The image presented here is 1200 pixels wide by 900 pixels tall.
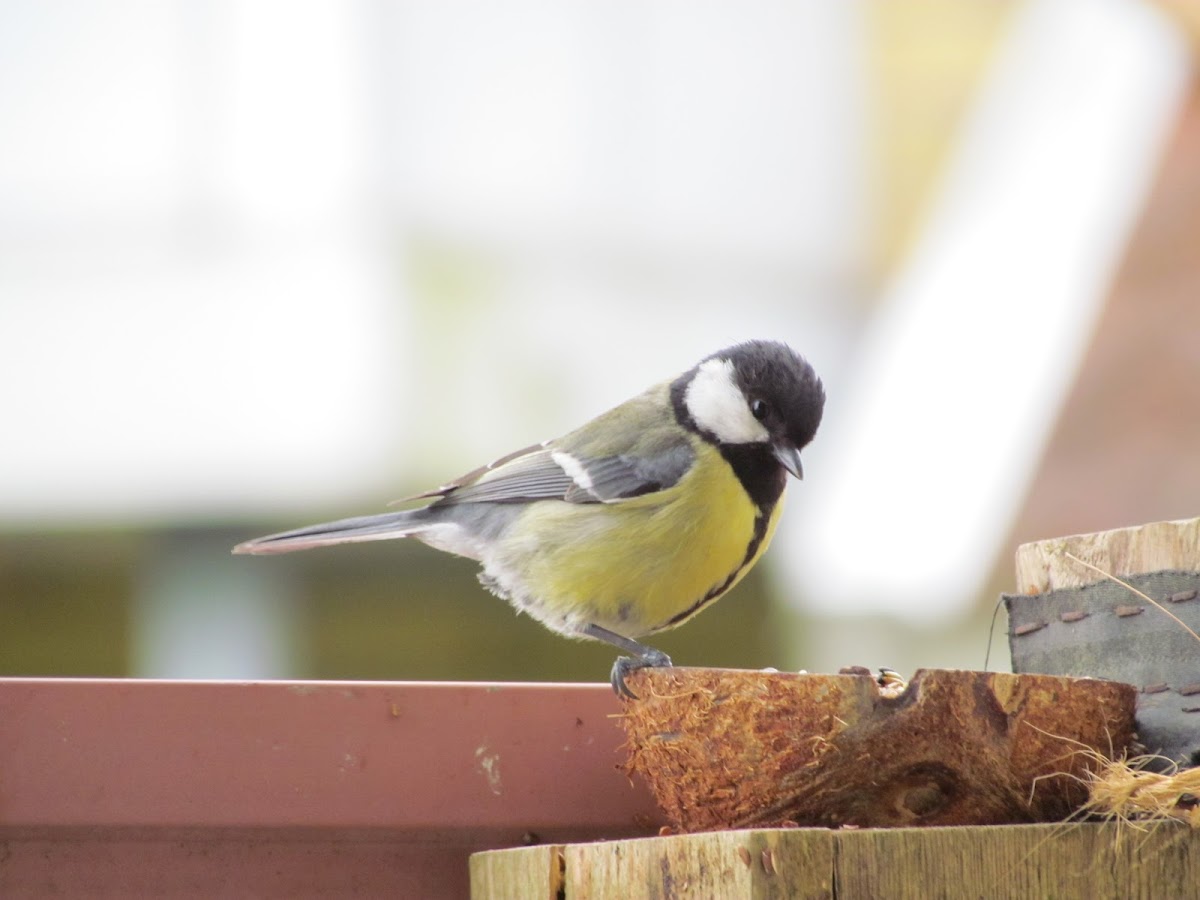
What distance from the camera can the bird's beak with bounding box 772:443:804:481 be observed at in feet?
5.50

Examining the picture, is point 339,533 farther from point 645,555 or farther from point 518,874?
point 518,874

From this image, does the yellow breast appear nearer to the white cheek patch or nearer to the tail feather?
the white cheek patch

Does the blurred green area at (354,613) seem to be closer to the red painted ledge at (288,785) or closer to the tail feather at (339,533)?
the tail feather at (339,533)

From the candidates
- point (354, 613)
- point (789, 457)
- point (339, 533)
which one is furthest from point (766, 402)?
point (354, 613)

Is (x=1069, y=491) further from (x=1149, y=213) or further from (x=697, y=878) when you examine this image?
(x=697, y=878)

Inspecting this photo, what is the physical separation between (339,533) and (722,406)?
54 cm

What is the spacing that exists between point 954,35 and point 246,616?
2239 mm

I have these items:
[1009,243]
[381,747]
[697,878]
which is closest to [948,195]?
[1009,243]

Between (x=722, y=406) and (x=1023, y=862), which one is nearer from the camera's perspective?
(x=1023, y=862)

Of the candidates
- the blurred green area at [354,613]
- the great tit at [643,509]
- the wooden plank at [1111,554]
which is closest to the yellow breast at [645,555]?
the great tit at [643,509]

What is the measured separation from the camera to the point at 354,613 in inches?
123

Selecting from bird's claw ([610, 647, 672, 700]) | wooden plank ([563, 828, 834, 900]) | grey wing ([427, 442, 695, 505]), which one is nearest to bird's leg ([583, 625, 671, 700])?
bird's claw ([610, 647, 672, 700])

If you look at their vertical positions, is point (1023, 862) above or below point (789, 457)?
below

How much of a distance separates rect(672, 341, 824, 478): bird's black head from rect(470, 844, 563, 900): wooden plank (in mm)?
684
